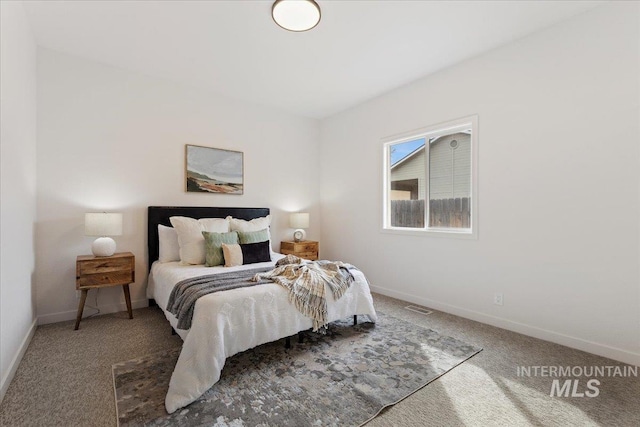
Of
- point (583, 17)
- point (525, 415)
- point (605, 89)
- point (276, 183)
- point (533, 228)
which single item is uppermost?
point (583, 17)

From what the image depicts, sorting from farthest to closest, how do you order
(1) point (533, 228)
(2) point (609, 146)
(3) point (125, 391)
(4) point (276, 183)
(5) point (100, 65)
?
(4) point (276, 183) → (5) point (100, 65) → (1) point (533, 228) → (2) point (609, 146) → (3) point (125, 391)

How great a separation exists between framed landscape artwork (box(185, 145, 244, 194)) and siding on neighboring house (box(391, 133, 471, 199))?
7.93 feet

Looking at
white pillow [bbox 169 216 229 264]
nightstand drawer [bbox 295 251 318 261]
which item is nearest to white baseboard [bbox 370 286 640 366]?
nightstand drawer [bbox 295 251 318 261]

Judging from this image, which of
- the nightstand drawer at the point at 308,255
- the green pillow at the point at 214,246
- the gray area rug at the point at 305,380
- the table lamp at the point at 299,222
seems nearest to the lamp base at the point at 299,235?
the table lamp at the point at 299,222

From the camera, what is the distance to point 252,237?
347 cm

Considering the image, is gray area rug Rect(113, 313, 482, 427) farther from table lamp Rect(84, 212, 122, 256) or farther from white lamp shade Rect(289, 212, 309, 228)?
white lamp shade Rect(289, 212, 309, 228)

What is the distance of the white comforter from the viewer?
1.82 m

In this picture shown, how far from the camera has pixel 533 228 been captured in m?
2.73

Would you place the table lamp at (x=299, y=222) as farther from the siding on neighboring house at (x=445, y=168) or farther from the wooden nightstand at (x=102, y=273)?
the wooden nightstand at (x=102, y=273)

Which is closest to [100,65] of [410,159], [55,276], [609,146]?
[55,276]

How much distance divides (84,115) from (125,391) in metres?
2.89

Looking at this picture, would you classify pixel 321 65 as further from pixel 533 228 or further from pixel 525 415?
pixel 525 415

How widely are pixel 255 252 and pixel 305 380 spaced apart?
164 centimetres

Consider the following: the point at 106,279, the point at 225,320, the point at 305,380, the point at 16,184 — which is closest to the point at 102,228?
the point at 106,279
